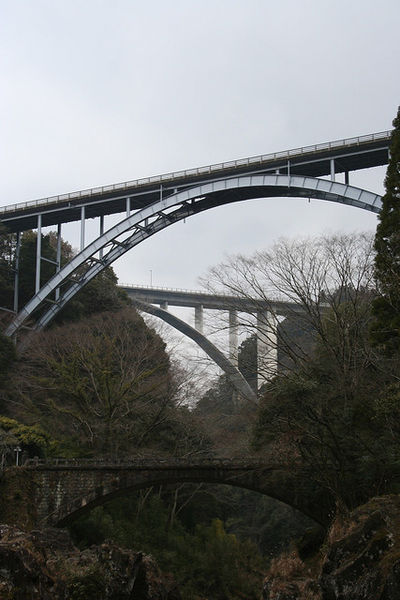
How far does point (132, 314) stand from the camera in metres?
33.9

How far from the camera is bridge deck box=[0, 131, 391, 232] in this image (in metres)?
24.8

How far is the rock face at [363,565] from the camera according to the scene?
316 inches

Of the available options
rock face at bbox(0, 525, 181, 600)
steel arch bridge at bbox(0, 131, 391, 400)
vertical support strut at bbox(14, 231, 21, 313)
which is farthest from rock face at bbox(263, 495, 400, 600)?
vertical support strut at bbox(14, 231, 21, 313)

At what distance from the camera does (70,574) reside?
933 cm

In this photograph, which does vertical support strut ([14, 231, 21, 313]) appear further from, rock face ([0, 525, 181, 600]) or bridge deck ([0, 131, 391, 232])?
rock face ([0, 525, 181, 600])

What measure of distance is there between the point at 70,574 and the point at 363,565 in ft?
13.2

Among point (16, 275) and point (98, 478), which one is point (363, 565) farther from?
point (16, 275)

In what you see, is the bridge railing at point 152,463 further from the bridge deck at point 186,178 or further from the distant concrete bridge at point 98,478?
the bridge deck at point 186,178

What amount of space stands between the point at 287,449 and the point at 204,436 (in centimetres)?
931

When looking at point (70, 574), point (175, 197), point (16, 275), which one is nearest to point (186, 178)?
point (175, 197)

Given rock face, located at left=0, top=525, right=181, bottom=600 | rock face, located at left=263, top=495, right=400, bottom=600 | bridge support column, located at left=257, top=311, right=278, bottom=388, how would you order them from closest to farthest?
rock face, located at left=0, top=525, right=181, bottom=600
rock face, located at left=263, top=495, right=400, bottom=600
bridge support column, located at left=257, top=311, right=278, bottom=388

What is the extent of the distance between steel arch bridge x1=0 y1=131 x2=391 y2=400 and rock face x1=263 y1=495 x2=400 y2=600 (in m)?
15.9

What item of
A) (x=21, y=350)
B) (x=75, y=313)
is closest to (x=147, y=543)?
(x=21, y=350)

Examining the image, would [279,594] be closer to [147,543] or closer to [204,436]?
[147,543]
